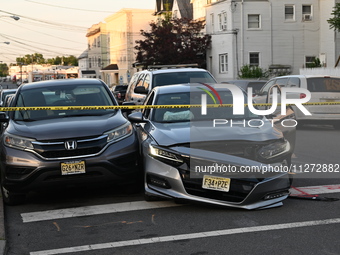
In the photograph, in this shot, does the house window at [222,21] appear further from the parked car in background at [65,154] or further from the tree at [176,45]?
the parked car in background at [65,154]

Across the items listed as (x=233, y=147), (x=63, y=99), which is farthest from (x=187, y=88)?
(x=233, y=147)

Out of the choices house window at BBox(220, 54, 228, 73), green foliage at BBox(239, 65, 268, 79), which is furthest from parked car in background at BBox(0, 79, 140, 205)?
house window at BBox(220, 54, 228, 73)

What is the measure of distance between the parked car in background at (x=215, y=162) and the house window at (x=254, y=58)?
3598 cm

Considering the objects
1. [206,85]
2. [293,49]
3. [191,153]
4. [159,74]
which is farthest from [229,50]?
[191,153]

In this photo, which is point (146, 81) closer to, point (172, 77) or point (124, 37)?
point (172, 77)

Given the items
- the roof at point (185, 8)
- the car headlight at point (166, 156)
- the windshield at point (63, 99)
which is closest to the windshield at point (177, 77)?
the windshield at point (63, 99)

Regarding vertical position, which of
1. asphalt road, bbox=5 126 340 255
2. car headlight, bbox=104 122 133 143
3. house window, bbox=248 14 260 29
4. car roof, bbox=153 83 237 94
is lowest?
asphalt road, bbox=5 126 340 255

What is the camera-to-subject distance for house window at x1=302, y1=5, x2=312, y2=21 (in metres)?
44.1

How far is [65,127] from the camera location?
27.9 feet

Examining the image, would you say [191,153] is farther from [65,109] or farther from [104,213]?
[65,109]

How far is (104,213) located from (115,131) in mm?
1331

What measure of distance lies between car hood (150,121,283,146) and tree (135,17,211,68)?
40.5 m

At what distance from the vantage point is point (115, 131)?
28.3 ft

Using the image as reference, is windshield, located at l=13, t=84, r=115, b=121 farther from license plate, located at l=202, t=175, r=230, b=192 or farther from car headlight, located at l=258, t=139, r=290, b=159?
car headlight, located at l=258, t=139, r=290, b=159
